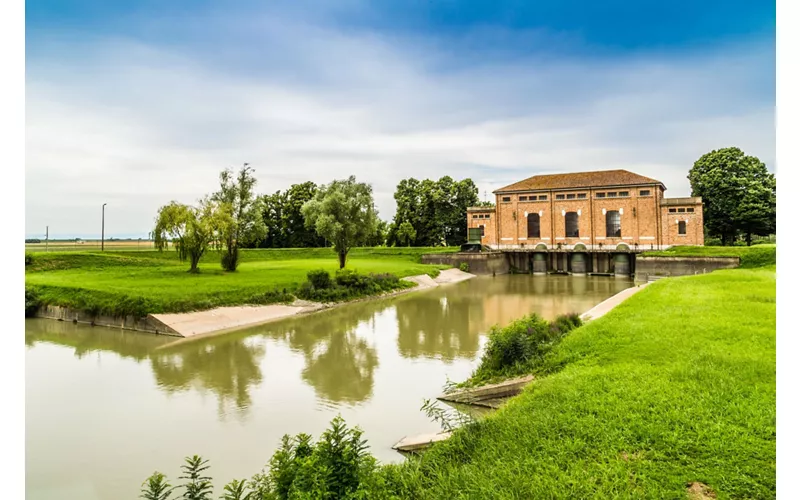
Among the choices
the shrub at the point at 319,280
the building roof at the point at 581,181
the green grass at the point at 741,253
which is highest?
the building roof at the point at 581,181

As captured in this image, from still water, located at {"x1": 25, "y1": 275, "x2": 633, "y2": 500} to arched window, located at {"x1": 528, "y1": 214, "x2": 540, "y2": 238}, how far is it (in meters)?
28.7

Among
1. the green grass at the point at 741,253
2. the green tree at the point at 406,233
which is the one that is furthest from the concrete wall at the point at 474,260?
the green tree at the point at 406,233

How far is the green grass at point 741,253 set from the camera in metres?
27.5

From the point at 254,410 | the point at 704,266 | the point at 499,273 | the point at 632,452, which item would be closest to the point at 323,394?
the point at 254,410

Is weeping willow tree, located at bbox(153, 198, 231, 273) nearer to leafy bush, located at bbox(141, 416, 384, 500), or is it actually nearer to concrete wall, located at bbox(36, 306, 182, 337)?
concrete wall, located at bbox(36, 306, 182, 337)

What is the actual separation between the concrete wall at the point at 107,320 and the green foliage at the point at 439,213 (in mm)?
40889

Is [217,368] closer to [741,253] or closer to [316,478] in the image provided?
[316,478]

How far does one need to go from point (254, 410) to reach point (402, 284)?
19.7 m

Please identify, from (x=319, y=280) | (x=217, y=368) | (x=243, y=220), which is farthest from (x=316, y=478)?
(x=243, y=220)

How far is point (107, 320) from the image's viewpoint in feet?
52.5

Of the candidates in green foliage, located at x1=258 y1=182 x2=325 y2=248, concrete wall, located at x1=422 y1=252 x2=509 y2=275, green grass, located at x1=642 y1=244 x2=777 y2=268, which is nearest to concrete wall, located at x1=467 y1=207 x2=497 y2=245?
concrete wall, located at x1=422 y1=252 x2=509 y2=275

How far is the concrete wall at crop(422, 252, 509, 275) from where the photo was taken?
39500 millimetres

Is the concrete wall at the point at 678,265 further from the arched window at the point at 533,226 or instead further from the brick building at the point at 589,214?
the arched window at the point at 533,226

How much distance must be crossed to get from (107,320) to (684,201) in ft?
136
